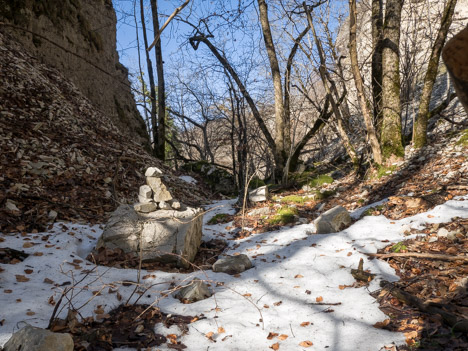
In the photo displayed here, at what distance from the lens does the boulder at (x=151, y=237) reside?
403 cm

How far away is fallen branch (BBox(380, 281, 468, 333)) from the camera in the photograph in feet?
7.02

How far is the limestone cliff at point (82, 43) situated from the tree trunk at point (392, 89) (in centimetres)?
606

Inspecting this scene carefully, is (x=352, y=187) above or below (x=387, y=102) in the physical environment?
below

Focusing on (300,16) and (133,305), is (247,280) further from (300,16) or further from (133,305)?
(300,16)

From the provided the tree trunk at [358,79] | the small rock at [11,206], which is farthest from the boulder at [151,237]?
the tree trunk at [358,79]

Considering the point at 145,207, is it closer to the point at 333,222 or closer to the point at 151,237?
the point at 151,237

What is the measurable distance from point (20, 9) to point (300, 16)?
307 inches

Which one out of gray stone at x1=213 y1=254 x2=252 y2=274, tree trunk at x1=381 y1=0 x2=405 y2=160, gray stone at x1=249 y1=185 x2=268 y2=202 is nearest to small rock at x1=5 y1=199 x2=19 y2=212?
gray stone at x1=213 y1=254 x2=252 y2=274

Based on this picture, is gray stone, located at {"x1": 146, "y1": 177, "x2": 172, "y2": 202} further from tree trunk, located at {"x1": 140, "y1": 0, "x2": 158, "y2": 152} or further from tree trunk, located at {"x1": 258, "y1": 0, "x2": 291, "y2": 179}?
tree trunk, located at {"x1": 140, "y1": 0, "x2": 158, "y2": 152}

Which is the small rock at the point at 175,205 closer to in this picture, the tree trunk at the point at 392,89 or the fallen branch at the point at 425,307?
the fallen branch at the point at 425,307

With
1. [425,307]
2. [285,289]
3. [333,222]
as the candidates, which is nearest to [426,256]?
[425,307]

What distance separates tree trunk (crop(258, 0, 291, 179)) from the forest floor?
4208 millimetres

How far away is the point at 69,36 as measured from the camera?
→ 32.7 feet

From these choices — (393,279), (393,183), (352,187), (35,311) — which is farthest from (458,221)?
(35,311)
